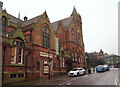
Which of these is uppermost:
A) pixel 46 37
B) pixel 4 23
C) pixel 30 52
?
pixel 4 23

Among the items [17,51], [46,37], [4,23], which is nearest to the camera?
[17,51]

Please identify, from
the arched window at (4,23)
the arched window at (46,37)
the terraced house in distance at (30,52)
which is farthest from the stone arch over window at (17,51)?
the arched window at (46,37)

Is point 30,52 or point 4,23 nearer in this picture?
point 30,52

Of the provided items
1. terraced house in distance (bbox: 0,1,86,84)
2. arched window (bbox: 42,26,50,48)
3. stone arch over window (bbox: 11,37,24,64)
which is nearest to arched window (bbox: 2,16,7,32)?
terraced house in distance (bbox: 0,1,86,84)

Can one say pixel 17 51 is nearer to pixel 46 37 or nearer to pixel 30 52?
pixel 30 52

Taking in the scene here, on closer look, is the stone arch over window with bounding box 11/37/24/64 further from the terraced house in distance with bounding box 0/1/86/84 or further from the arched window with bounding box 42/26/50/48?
the arched window with bounding box 42/26/50/48

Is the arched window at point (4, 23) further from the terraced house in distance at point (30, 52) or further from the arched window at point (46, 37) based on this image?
the arched window at point (46, 37)

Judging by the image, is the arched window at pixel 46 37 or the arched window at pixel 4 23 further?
the arched window at pixel 46 37

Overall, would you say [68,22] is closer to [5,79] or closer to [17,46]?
[17,46]

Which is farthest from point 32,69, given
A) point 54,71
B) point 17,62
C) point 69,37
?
point 69,37

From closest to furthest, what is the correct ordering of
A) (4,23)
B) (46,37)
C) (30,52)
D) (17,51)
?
(17,51), (30,52), (4,23), (46,37)

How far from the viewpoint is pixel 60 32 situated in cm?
3991

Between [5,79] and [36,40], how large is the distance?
9312mm

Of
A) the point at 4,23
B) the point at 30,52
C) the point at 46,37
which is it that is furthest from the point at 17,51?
the point at 46,37
